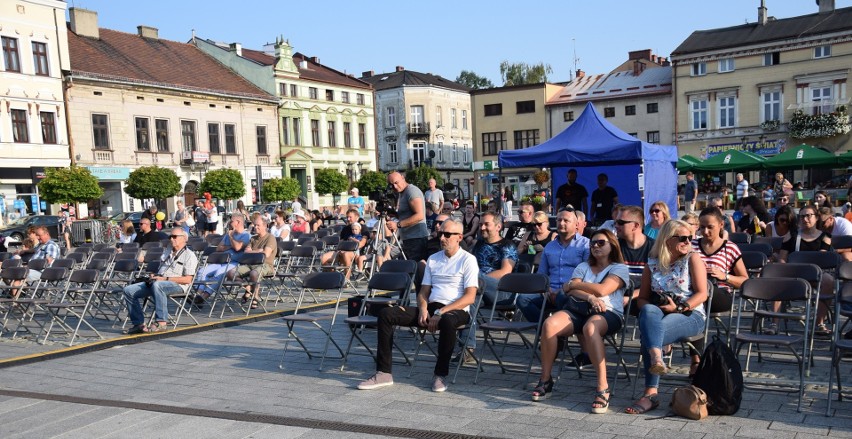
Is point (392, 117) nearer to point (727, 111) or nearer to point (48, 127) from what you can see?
point (727, 111)

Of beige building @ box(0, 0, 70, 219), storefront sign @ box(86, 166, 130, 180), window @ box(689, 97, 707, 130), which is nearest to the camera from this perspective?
beige building @ box(0, 0, 70, 219)

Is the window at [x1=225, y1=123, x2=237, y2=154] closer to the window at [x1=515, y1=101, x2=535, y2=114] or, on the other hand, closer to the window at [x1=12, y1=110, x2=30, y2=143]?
the window at [x1=12, y1=110, x2=30, y2=143]

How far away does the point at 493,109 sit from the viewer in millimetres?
50125

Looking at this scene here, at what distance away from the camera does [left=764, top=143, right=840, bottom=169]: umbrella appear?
71.8 feet

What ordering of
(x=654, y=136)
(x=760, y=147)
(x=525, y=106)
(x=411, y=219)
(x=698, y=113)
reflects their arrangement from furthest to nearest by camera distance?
(x=525, y=106) → (x=654, y=136) → (x=698, y=113) → (x=760, y=147) → (x=411, y=219)

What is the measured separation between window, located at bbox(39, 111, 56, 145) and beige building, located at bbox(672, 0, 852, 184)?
1309 inches

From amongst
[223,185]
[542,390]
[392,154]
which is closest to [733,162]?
[542,390]

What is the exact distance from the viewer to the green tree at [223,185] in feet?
113

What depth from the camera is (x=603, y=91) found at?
46875 millimetres

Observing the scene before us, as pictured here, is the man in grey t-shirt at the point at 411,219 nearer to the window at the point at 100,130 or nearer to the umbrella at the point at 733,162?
the umbrella at the point at 733,162

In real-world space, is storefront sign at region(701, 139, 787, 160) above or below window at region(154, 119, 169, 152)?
below

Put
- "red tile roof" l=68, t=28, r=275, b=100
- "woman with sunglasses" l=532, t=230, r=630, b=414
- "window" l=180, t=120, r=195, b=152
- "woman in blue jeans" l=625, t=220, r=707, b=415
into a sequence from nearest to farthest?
"woman in blue jeans" l=625, t=220, r=707, b=415 < "woman with sunglasses" l=532, t=230, r=630, b=414 < "red tile roof" l=68, t=28, r=275, b=100 < "window" l=180, t=120, r=195, b=152

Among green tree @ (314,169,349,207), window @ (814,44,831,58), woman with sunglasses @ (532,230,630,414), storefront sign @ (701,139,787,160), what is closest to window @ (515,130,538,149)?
storefront sign @ (701,139,787,160)

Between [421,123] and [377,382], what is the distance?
2007 inches
